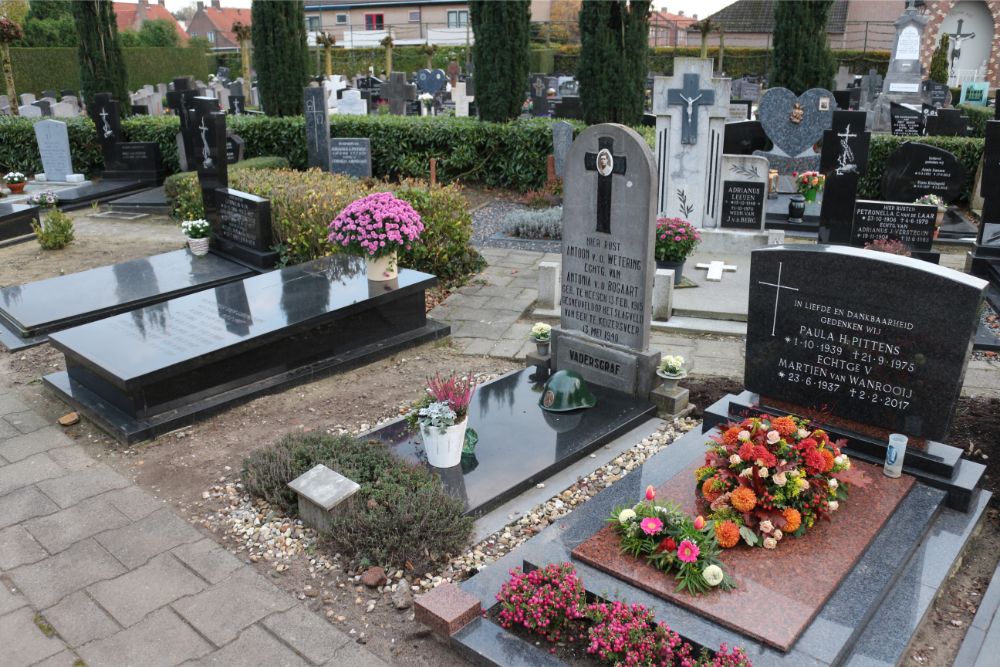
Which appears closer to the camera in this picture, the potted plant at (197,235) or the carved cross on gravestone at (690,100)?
the potted plant at (197,235)

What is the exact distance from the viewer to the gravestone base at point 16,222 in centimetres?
1175

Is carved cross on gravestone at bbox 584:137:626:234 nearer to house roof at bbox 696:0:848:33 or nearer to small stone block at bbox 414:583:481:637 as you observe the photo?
small stone block at bbox 414:583:481:637

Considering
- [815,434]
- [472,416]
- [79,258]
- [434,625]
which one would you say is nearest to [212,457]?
[472,416]

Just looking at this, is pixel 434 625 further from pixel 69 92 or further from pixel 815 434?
pixel 69 92

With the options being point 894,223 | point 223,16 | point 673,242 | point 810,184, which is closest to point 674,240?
point 673,242

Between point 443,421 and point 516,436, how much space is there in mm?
854

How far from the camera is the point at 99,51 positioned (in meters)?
17.8

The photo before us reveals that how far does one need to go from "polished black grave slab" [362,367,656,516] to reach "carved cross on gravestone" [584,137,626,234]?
4.65ft

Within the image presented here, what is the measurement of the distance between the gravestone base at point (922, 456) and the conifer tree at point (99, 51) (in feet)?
57.8

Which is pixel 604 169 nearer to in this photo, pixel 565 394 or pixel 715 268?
pixel 565 394

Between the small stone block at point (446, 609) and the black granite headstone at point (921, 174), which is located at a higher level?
the black granite headstone at point (921, 174)

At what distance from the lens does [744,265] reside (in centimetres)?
1027

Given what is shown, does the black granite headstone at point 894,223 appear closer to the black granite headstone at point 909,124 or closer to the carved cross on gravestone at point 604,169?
the carved cross on gravestone at point 604,169

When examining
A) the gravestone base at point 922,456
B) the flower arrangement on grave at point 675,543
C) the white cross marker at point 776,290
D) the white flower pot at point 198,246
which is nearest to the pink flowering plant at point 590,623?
the flower arrangement on grave at point 675,543
